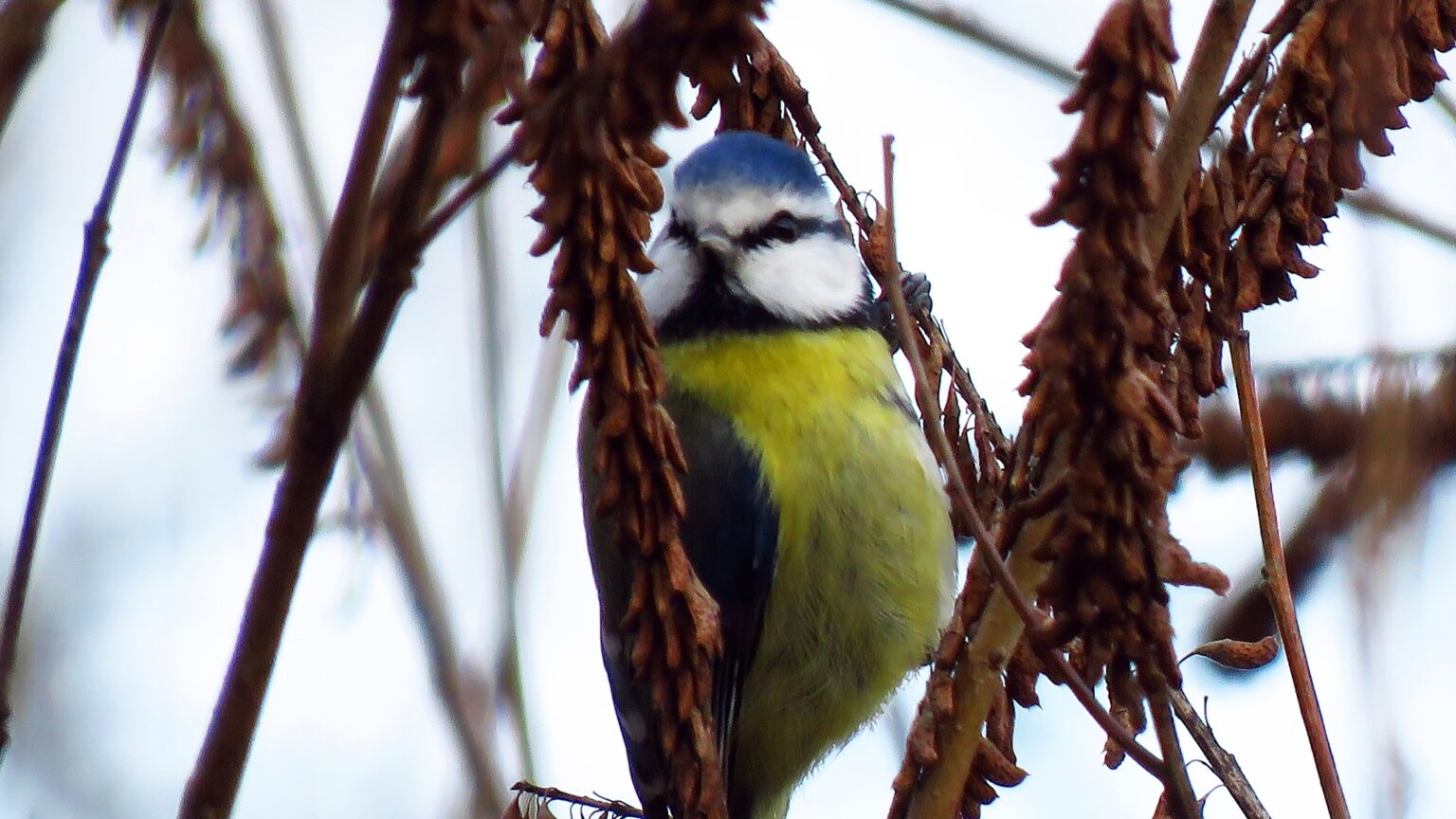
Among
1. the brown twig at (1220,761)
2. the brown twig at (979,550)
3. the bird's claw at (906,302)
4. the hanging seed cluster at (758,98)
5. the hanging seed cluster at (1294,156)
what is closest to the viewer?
the brown twig at (979,550)

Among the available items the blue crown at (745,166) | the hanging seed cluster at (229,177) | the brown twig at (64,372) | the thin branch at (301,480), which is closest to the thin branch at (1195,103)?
the thin branch at (301,480)

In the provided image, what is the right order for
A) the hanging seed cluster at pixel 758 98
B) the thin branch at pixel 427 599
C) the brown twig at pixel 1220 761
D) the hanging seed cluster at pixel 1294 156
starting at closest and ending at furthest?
the brown twig at pixel 1220 761 < the hanging seed cluster at pixel 1294 156 < the hanging seed cluster at pixel 758 98 < the thin branch at pixel 427 599

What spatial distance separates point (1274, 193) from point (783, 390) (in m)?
1.34

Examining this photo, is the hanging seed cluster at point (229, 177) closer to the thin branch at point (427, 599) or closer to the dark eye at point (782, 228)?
the thin branch at point (427, 599)

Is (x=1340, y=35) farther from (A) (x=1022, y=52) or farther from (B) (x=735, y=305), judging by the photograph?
(B) (x=735, y=305)

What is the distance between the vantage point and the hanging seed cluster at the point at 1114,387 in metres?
0.96

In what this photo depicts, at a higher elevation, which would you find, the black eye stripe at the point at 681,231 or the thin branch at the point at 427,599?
the black eye stripe at the point at 681,231

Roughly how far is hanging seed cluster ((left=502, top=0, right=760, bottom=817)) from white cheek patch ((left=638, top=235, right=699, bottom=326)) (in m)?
1.32

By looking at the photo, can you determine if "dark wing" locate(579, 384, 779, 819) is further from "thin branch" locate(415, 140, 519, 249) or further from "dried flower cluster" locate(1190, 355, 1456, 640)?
"thin branch" locate(415, 140, 519, 249)

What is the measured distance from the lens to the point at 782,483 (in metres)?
2.60

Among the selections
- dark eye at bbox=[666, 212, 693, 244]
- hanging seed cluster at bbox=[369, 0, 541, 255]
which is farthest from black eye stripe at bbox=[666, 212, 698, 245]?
hanging seed cluster at bbox=[369, 0, 541, 255]

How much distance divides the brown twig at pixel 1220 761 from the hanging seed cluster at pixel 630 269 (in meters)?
0.43

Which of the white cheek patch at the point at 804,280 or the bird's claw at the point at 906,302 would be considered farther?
the white cheek patch at the point at 804,280

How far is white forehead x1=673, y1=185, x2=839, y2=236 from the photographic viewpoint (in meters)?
2.58
